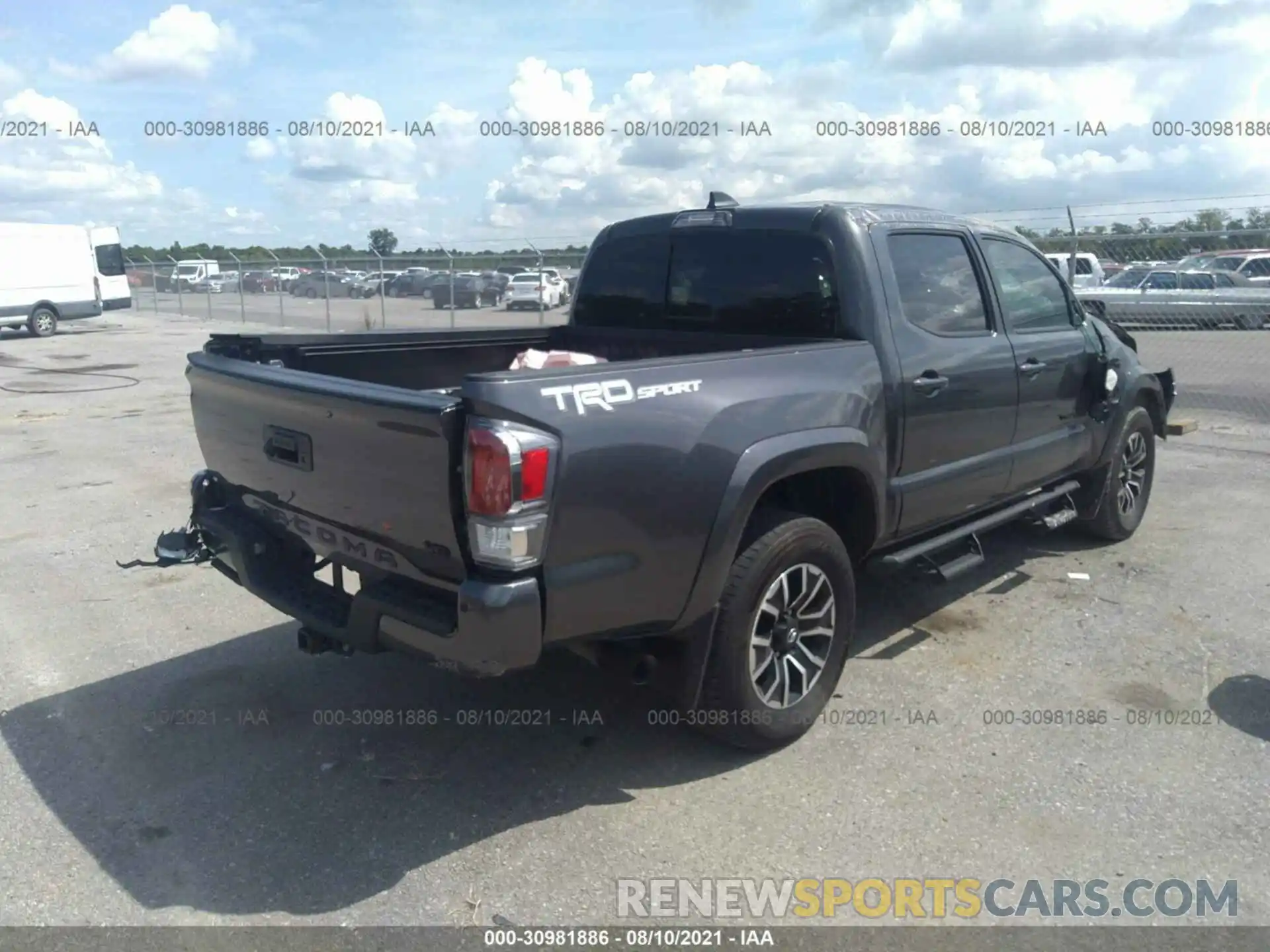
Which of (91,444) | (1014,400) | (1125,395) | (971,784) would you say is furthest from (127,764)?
(91,444)

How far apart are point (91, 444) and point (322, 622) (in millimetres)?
8074

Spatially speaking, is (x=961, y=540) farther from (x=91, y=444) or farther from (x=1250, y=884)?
(x=91, y=444)

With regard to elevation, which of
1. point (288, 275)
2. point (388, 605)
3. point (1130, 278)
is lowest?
point (388, 605)

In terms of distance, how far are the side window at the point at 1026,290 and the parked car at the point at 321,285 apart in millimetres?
22353

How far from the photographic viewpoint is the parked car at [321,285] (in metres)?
27.0

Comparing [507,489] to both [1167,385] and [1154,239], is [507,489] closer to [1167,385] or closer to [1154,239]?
[1167,385]

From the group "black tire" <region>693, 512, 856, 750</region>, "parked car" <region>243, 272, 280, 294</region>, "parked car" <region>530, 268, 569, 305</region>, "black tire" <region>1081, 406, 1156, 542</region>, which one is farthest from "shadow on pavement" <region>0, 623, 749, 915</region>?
"parked car" <region>243, 272, 280, 294</region>

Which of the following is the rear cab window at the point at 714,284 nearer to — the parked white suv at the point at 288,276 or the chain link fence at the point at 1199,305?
the chain link fence at the point at 1199,305

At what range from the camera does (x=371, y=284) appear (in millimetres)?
26156

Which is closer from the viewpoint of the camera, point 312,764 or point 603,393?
point 603,393

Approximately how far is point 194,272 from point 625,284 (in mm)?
40849

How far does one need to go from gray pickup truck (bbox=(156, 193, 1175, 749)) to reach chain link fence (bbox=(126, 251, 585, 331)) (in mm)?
13565

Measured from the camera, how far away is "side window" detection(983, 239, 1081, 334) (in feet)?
17.4

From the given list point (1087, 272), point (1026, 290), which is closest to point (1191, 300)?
point (1087, 272)
